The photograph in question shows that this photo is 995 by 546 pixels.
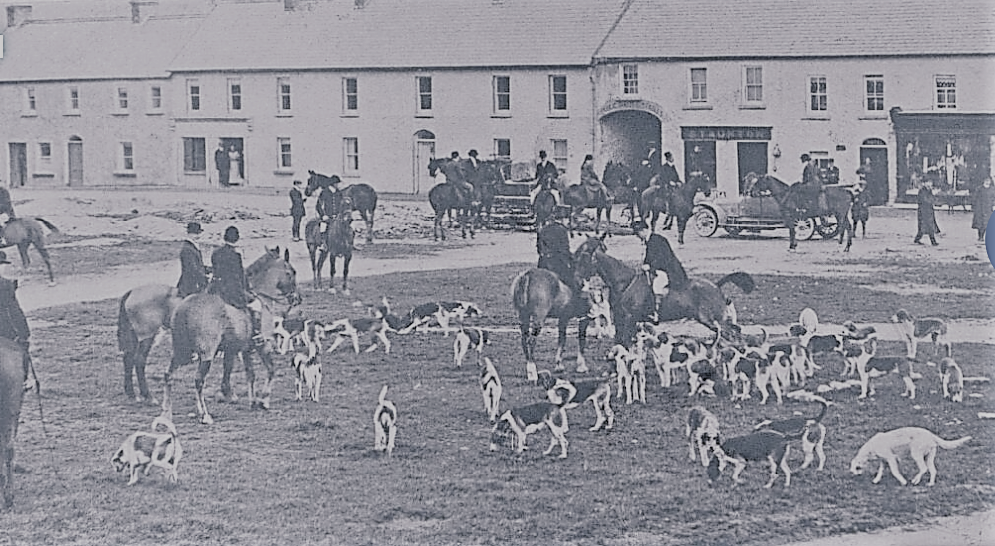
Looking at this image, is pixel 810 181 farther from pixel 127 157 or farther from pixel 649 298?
pixel 127 157

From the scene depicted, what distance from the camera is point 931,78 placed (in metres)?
5.93

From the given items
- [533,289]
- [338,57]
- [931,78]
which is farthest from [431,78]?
[931,78]

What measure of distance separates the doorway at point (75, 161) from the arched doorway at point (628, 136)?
263cm

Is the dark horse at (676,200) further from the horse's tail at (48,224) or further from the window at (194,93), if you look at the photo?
the horse's tail at (48,224)

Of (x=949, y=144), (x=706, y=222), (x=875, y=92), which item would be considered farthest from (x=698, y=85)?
(x=949, y=144)

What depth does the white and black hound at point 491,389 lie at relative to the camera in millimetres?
6016

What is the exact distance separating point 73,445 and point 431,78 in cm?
247

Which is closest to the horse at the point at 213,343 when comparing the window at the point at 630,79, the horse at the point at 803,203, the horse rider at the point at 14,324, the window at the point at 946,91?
the horse rider at the point at 14,324

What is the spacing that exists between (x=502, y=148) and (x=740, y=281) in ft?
4.41

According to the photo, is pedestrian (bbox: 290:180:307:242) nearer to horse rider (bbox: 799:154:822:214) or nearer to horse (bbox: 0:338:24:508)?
horse (bbox: 0:338:24:508)

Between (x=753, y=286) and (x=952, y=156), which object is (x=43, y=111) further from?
(x=952, y=156)

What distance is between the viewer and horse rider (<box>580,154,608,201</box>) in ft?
20.5

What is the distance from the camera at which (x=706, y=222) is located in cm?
627

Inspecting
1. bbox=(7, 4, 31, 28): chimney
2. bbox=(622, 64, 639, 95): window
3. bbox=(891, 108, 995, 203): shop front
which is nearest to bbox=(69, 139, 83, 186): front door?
bbox=(7, 4, 31, 28): chimney
